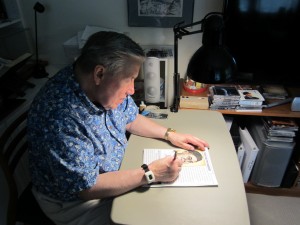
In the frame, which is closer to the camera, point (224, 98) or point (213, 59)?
point (213, 59)

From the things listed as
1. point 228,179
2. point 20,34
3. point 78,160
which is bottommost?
point 228,179

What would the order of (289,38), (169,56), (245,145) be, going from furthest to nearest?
1. (245,145)
2. (169,56)
3. (289,38)

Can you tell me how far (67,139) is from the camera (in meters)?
0.83

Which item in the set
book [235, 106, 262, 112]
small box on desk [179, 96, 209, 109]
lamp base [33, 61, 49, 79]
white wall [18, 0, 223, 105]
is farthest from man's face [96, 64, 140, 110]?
lamp base [33, 61, 49, 79]

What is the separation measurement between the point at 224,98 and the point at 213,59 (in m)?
0.76

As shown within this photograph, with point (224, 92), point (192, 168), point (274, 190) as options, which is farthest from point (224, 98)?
point (274, 190)

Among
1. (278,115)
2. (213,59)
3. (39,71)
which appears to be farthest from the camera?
(39,71)

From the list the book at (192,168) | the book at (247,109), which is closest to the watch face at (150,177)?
the book at (192,168)

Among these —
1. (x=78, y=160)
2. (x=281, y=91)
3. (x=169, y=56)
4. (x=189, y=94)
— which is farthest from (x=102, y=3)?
(x=281, y=91)

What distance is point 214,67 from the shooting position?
820 millimetres

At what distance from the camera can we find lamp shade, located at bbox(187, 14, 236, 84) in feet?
2.61

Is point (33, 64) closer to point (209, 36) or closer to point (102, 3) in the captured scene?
point (102, 3)

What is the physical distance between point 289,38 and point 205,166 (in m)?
0.93

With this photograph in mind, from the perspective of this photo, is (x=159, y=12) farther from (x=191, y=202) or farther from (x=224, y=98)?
(x=191, y=202)
